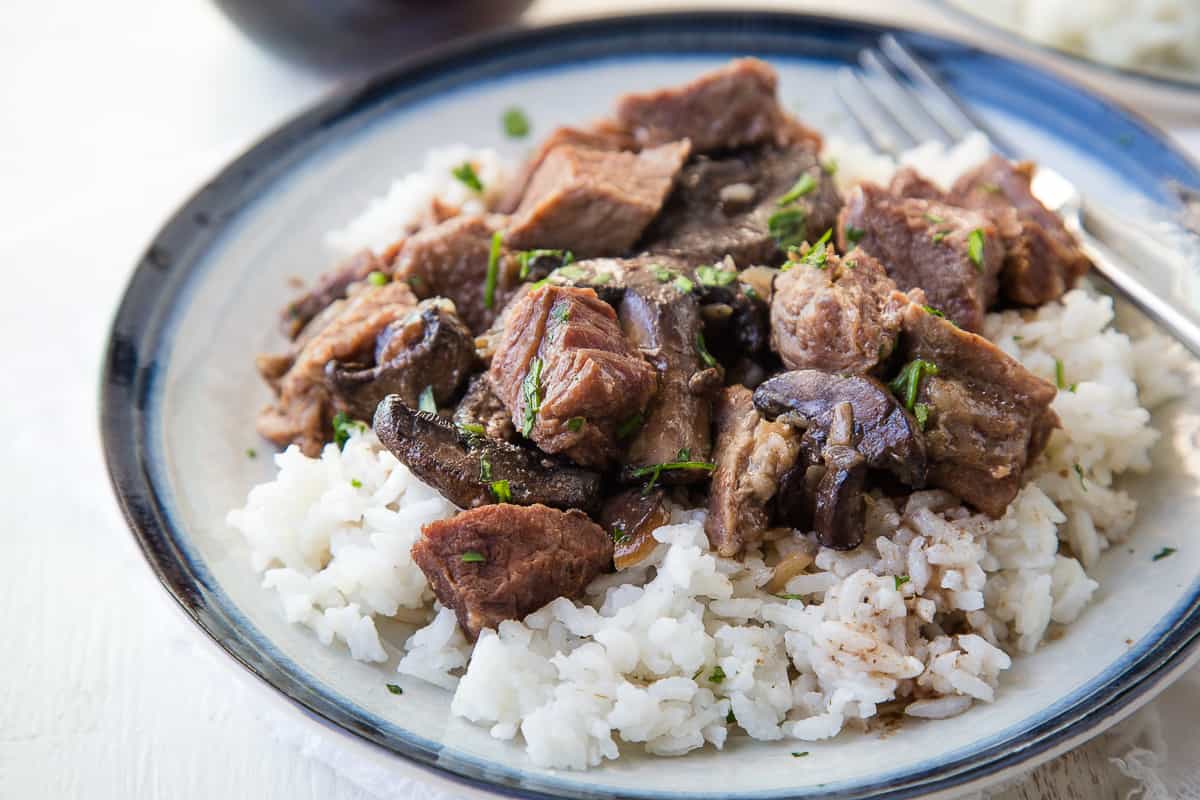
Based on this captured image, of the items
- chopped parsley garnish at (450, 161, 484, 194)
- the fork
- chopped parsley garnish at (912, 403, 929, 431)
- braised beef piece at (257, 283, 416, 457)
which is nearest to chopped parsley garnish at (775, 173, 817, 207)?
the fork

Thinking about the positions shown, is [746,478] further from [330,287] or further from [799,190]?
[330,287]

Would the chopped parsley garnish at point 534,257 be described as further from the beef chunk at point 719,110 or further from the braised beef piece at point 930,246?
the braised beef piece at point 930,246

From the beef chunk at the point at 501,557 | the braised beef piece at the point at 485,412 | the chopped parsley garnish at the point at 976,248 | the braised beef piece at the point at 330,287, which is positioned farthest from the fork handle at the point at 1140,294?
the braised beef piece at the point at 330,287

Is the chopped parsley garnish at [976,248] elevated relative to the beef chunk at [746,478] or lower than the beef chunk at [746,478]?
elevated

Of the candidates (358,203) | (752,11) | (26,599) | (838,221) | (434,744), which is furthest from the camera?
(752,11)

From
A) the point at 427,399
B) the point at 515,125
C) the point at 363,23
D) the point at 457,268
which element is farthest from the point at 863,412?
the point at 363,23

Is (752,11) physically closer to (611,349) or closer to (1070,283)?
(1070,283)

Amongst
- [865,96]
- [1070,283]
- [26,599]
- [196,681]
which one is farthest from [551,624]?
[865,96]
